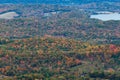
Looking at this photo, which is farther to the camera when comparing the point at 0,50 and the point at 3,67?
→ the point at 0,50

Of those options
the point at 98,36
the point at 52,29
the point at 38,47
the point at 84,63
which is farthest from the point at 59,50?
the point at 52,29

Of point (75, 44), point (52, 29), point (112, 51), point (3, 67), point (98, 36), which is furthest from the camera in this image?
point (52, 29)

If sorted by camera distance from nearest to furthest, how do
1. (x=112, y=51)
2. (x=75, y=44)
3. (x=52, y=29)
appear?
(x=112, y=51)
(x=75, y=44)
(x=52, y=29)

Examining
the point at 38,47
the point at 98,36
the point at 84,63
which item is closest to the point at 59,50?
the point at 38,47

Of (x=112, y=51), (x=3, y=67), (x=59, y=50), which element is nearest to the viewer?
(x=3, y=67)

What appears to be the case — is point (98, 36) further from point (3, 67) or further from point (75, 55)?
point (3, 67)

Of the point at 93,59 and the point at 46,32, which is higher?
the point at 46,32

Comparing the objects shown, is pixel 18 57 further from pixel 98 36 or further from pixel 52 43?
pixel 98 36

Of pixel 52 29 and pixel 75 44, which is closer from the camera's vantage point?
pixel 75 44

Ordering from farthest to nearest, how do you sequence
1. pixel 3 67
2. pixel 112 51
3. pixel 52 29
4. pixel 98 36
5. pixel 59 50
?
pixel 52 29 < pixel 98 36 < pixel 59 50 < pixel 112 51 < pixel 3 67
